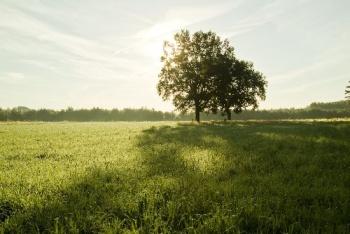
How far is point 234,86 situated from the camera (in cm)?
6216

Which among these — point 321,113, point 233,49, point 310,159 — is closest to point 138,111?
point 321,113

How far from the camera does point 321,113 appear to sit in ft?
465

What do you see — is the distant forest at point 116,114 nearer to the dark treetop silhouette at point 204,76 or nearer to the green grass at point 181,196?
the dark treetop silhouette at point 204,76

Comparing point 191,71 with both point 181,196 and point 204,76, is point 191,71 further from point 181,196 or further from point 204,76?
point 181,196

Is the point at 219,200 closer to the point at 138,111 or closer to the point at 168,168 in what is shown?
the point at 168,168

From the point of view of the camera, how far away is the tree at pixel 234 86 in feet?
195

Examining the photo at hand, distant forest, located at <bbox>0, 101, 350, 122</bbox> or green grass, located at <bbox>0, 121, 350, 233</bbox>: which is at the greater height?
distant forest, located at <bbox>0, 101, 350, 122</bbox>

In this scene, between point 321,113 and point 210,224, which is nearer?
point 210,224

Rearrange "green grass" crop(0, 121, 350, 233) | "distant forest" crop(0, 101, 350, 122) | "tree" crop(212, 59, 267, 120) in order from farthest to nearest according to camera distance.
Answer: "distant forest" crop(0, 101, 350, 122)
"tree" crop(212, 59, 267, 120)
"green grass" crop(0, 121, 350, 233)

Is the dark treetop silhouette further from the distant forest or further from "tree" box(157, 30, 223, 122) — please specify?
the distant forest

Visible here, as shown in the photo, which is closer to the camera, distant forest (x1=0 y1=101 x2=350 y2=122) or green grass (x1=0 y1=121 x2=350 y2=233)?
green grass (x1=0 y1=121 x2=350 y2=233)

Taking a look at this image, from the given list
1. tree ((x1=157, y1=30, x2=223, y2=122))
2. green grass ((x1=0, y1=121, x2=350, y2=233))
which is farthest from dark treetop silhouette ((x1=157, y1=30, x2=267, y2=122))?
green grass ((x1=0, y1=121, x2=350, y2=233))

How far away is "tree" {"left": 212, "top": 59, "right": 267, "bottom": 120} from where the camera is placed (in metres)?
59.3

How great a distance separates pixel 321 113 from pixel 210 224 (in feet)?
496
